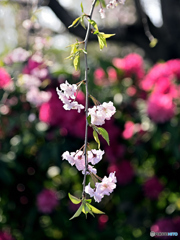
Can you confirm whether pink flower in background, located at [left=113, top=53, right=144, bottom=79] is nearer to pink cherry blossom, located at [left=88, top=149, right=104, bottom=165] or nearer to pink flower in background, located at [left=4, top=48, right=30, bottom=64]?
pink flower in background, located at [left=4, top=48, right=30, bottom=64]

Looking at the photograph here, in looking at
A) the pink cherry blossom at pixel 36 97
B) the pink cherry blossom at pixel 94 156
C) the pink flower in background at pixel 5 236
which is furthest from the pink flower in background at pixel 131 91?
the pink cherry blossom at pixel 94 156

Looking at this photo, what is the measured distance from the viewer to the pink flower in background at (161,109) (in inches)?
66.0

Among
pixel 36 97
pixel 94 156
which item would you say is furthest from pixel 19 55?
pixel 94 156

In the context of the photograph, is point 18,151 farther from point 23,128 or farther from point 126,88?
point 126,88

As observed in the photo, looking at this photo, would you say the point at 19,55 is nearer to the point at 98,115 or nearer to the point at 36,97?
the point at 36,97

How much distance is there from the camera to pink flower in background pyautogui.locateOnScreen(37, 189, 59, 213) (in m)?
1.89

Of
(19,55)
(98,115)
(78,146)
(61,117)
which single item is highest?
(98,115)

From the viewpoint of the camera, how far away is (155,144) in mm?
1688

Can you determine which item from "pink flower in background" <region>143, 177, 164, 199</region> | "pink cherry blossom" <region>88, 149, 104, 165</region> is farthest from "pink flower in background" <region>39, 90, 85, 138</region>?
"pink cherry blossom" <region>88, 149, 104, 165</region>

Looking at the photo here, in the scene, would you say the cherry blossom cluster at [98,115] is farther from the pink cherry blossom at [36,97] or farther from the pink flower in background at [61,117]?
the pink cherry blossom at [36,97]

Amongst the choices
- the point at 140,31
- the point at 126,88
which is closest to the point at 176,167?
the point at 126,88

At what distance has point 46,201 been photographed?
1.89 meters

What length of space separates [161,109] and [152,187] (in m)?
0.53

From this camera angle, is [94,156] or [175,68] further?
[175,68]
